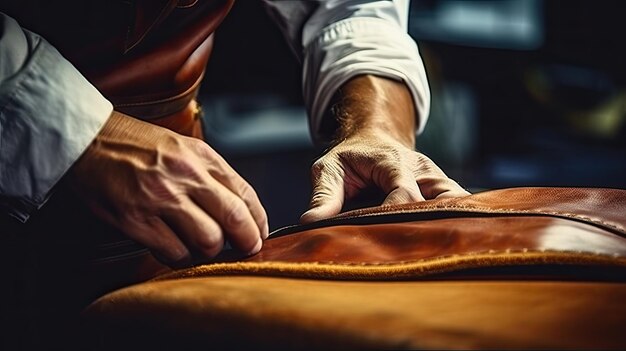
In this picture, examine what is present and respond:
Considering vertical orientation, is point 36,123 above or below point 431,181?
above

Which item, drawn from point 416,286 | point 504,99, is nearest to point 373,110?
point 416,286

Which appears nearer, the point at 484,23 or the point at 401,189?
the point at 401,189

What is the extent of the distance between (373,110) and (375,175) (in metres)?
0.17

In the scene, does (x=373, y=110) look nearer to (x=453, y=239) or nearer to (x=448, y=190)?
(x=448, y=190)

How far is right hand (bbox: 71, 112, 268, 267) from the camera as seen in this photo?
32.1 inches

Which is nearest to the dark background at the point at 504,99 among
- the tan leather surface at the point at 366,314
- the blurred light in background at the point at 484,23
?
the blurred light in background at the point at 484,23

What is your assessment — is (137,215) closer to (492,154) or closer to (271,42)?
(271,42)

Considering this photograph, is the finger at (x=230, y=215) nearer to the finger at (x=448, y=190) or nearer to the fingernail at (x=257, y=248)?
the fingernail at (x=257, y=248)

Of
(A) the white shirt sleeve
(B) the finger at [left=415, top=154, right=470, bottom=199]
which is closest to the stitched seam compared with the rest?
(B) the finger at [left=415, top=154, right=470, bottom=199]

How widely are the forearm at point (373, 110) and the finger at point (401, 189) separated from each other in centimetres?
12

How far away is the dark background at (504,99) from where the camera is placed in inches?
140

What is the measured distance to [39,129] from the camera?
2.76 ft

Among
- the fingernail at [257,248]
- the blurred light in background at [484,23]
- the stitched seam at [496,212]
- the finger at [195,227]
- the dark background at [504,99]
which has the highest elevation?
the stitched seam at [496,212]

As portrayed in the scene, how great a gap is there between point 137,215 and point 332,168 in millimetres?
328
